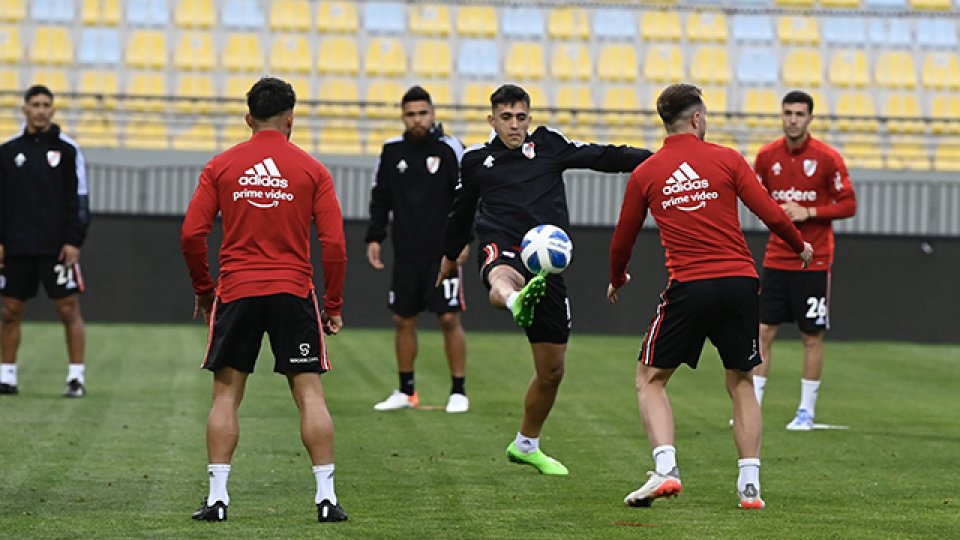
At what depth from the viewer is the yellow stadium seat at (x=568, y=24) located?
84.6ft

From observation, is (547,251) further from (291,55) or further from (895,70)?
(895,70)

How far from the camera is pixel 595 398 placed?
41.8 ft

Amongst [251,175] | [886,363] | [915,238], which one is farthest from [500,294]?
[915,238]

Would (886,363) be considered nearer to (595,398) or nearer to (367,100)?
(595,398)

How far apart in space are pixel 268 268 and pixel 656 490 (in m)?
1.87

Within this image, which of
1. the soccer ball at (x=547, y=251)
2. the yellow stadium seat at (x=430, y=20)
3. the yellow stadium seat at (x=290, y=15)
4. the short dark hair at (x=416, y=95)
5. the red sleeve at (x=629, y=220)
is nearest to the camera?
the red sleeve at (x=629, y=220)

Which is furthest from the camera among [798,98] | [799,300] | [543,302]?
[799,300]

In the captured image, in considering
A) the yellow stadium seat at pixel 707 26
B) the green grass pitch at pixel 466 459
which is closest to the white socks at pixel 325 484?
the green grass pitch at pixel 466 459

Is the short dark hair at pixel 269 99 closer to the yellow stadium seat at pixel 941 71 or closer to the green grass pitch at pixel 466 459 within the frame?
the green grass pitch at pixel 466 459

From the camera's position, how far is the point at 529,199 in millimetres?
8234

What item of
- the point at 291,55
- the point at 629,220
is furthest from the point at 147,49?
the point at 629,220

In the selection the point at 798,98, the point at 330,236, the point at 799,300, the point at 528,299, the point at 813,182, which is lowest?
the point at 799,300

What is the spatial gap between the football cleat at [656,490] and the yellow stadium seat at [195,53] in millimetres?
19030

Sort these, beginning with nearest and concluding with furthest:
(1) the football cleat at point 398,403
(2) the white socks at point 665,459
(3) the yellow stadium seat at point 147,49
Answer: (2) the white socks at point 665,459, (1) the football cleat at point 398,403, (3) the yellow stadium seat at point 147,49
